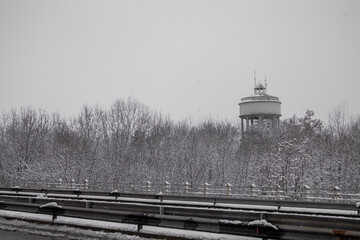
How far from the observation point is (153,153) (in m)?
54.6

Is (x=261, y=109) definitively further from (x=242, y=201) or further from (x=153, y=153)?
(x=242, y=201)

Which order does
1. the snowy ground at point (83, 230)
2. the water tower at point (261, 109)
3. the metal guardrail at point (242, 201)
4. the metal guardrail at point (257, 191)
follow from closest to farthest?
the snowy ground at point (83, 230)
the metal guardrail at point (242, 201)
the metal guardrail at point (257, 191)
the water tower at point (261, 109)

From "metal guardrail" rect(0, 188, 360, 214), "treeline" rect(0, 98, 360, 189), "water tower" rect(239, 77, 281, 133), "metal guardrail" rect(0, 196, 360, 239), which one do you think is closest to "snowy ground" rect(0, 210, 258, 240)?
"metal guardrail" rect(0, 196, 360, 239)

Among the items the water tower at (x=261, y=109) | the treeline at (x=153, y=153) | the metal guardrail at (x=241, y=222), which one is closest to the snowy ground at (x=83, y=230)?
the metal guardrail at (x=241, y=222)

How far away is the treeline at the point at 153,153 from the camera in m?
42.7

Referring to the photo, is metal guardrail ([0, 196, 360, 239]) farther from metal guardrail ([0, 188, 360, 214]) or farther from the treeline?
the treeline

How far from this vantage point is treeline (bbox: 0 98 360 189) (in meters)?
42.7

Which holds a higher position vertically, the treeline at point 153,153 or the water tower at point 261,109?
the water tower at point 261,109

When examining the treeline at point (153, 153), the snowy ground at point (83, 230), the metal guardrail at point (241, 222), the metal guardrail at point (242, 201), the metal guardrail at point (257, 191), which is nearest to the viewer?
the metal guardrail at point (241, 222)

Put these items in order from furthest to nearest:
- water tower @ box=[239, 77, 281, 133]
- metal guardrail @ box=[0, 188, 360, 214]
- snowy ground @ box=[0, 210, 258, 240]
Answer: water tower @ box=[239, 77, 281, 133]
metal guardrail @ box=[0, 188, 360, 214]
snowy ground @ box=[0, 210, 258, 240]

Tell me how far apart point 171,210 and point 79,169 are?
Answer: 122ft

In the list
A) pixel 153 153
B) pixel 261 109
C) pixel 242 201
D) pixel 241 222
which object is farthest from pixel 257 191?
pixel 261 109

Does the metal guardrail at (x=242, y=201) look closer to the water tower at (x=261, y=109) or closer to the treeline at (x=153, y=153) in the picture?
the treeline at (x=153, y=153)

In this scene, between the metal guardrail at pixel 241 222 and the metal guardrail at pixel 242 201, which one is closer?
the metal guardrail at pixel 241 222
